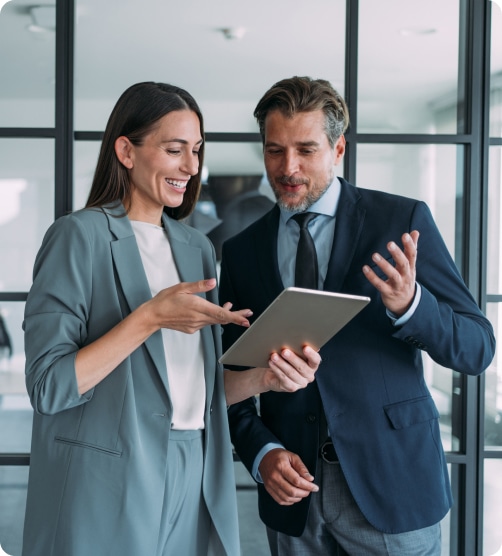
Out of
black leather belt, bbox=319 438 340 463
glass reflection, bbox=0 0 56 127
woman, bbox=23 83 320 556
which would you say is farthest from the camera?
glass reflection, bbox=0 0 56 127

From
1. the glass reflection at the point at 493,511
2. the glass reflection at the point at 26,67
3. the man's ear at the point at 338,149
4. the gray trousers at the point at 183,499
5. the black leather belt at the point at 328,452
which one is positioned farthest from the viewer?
the glass reflection at the point at 493,511

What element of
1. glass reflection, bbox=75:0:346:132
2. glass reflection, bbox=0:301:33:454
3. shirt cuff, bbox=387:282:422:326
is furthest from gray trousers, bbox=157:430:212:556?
glass reflection, bbox=75:0:346:132

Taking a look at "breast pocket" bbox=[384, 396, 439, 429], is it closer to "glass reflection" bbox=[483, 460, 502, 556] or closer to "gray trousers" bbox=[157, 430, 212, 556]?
"gray trousers" bbox=[157, 430, 212, 556]

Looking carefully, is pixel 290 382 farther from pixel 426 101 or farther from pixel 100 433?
pixel 426 101

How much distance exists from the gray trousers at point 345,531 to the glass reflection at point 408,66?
1575 mm

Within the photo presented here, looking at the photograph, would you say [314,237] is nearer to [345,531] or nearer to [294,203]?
[294,203]

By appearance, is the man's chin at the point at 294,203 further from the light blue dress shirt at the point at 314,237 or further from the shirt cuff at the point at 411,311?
the shirt cuff at the point at 411,311

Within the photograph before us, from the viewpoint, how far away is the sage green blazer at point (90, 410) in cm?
129

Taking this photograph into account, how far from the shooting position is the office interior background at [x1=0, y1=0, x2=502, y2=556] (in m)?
2.59

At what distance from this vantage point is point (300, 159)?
1.69 meters

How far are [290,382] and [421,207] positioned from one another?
58 cm

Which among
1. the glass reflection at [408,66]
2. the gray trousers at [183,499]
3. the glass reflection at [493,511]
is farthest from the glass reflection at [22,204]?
the glass reflection at [493,511]

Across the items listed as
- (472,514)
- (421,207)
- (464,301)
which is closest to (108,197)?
(421,207)

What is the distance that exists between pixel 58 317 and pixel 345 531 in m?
0.91
